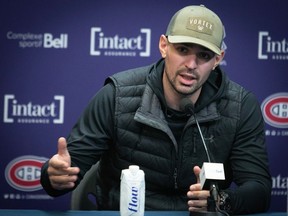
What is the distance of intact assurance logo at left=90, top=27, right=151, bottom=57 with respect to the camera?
385 cm

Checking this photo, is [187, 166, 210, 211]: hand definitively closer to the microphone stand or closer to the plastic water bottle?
the microphone stand

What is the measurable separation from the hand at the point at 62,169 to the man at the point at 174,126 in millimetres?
217

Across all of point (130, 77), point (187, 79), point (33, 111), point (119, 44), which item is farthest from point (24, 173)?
point (187, 79)

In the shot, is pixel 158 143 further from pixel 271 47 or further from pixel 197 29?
pixel 271 47

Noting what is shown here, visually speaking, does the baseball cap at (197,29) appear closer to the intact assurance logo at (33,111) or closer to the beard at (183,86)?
the beard at (183,86)

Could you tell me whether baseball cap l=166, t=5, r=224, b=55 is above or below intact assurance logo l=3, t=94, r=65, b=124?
above

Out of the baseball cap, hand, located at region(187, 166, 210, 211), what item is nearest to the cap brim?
the baseball cap

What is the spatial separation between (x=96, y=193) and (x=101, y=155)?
16cm

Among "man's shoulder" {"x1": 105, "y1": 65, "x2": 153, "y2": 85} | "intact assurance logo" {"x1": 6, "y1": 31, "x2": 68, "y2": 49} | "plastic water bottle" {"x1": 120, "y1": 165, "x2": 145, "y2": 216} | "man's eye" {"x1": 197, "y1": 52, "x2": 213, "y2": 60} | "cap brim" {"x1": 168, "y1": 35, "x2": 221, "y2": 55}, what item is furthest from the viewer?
"intact assurance logo" {"x1": 6, "y1": 31, "x2": 68, "y2": 49}

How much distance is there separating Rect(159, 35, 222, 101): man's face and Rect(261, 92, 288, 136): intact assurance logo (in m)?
1.13

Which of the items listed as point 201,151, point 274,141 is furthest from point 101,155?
point 274,141

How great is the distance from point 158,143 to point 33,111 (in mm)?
1211

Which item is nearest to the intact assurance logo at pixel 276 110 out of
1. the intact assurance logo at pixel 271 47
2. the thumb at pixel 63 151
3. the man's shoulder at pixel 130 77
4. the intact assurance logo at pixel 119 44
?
the intact assurance logo at pixel 271 47

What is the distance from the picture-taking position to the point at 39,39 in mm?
3834
